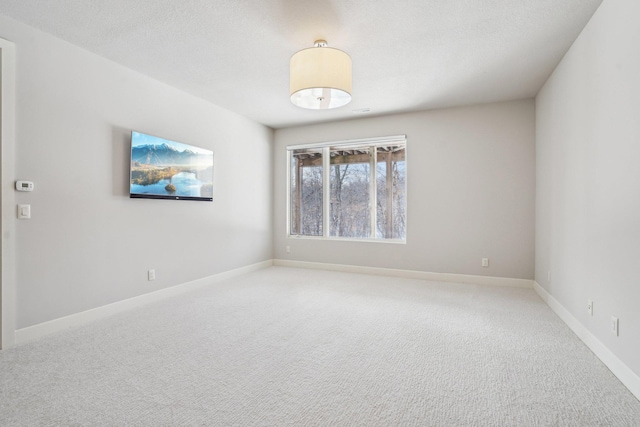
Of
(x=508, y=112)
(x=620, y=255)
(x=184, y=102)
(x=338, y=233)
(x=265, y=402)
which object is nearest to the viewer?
(x=265, y=402)

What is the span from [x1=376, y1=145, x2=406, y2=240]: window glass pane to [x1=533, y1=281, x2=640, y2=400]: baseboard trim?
2233 millimetres

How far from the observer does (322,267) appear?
5.62 metres

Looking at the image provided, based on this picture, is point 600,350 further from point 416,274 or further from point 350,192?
point 350,192

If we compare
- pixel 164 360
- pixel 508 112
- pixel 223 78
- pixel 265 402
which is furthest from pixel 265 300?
pixel 508 112

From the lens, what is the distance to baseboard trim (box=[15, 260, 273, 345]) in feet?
8.65

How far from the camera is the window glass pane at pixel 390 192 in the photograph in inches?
202

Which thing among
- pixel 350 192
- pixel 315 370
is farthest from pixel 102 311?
pixel 350 192

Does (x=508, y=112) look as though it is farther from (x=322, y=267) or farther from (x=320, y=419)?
(x=320, y=419)

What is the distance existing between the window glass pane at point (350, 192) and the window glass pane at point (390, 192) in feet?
0.64

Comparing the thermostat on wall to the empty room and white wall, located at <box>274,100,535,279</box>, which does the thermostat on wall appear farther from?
white wall, located at <box>274,100,535,279</box>

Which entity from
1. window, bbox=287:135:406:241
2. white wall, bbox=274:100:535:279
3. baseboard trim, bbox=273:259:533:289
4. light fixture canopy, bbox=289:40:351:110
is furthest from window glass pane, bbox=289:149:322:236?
light fixture canopy, bbox=289:40:351:110

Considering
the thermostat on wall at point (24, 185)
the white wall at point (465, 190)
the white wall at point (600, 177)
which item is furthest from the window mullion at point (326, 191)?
the thermostat on wall at point (24, 185)

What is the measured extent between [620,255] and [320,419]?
83.3 inches

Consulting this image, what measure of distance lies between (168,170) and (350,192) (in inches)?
114
